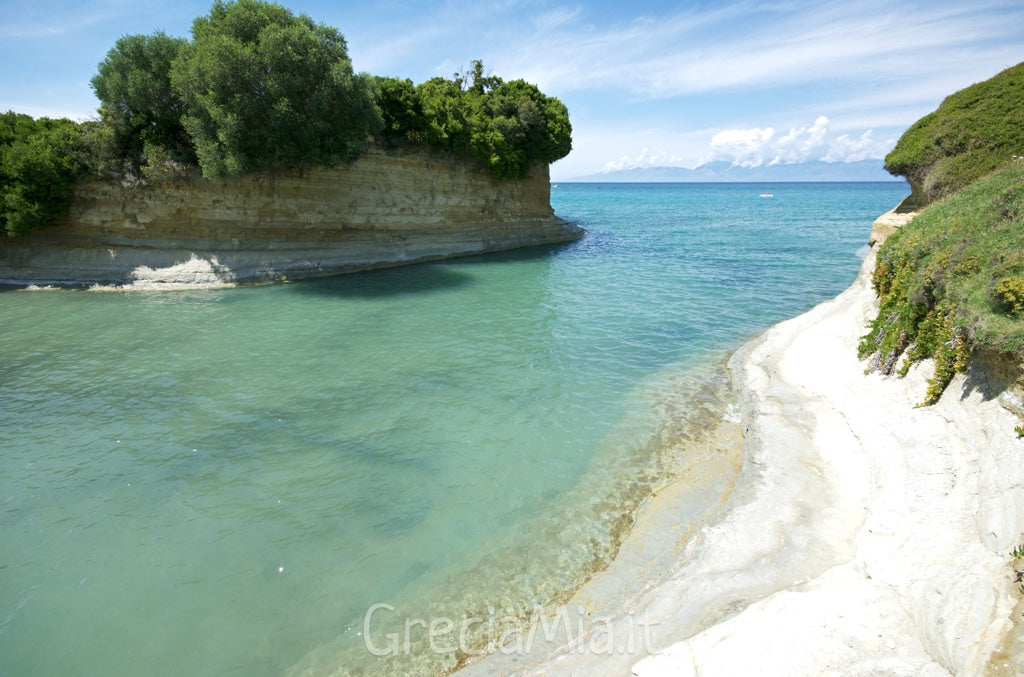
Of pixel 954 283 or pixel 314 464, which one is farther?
pixel 314 464

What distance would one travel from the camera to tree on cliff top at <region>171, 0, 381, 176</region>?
22641 millimetres

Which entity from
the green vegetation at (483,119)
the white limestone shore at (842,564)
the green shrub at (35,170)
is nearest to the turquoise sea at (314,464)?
the white limestone shore at (842,564)

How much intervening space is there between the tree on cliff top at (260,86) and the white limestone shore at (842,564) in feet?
78.9

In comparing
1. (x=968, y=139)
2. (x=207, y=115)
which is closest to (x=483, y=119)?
(x=207, y=115)

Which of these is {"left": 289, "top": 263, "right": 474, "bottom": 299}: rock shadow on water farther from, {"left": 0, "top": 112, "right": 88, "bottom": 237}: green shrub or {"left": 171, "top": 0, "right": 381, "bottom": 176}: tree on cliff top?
{"left": 0, "top": 112, "right": 88, "bottom": 237}: green shrub

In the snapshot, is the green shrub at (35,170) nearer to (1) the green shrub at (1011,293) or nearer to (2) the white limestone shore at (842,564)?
(2) the white limestone shore at (842,564)

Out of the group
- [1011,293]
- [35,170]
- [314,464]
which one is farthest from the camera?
[35,170]

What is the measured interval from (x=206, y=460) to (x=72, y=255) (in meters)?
22.5

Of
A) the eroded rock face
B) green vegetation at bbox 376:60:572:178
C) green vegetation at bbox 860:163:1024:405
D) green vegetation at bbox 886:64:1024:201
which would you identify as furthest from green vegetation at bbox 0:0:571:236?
green vegetation at bbox 886:64:1024:201

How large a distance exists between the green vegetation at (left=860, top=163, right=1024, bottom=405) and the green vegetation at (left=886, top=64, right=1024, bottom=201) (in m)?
5.19

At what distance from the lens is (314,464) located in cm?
1041

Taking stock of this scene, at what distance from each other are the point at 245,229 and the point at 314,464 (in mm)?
21069

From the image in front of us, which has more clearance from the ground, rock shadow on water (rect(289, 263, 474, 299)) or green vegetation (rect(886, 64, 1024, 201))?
green vegetation (rect(886, 64, 1024, 201))

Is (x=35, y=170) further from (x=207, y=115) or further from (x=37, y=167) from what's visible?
(x=207, y=115)
